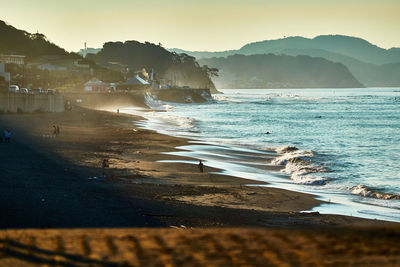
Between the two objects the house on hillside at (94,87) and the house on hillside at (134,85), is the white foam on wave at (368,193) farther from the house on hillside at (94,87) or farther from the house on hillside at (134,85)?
the house on hillside at (134,85)

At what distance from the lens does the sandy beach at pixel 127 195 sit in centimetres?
1271

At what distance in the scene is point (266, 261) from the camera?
1663 millimetres

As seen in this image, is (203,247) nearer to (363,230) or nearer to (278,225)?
(363,230)

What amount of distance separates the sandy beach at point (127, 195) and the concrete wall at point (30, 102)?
24.9 metres

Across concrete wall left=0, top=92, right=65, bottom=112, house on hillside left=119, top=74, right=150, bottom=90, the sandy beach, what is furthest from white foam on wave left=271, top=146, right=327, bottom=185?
house on hillside left=119, top=74, right=150, bottom=90

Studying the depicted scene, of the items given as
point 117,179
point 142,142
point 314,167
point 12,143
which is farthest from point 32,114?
point 117,179

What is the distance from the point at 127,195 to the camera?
1644cm

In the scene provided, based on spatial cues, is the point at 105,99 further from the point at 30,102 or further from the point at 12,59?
the point at 30,102

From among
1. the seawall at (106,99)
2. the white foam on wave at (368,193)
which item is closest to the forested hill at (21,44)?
the seawall at (106,99)

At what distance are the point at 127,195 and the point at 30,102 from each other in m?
44.0

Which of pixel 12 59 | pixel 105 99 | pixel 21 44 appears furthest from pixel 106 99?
pixel 21 44

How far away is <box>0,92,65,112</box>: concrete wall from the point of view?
177ft

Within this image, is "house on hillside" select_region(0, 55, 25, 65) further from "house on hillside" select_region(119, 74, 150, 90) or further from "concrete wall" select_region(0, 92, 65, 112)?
"concrete wall" select_region(0, 92, 65, 112)

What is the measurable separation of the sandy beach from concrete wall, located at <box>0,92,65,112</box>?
24948 mm
